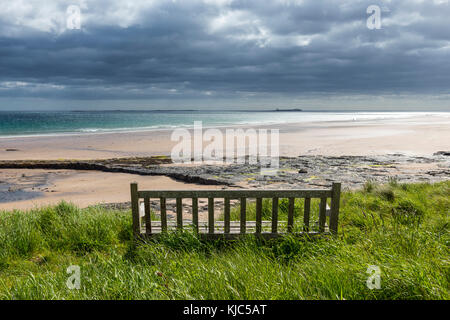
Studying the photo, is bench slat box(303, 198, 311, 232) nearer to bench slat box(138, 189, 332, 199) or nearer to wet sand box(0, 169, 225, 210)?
bench slat box(138, 189, 332, 199)

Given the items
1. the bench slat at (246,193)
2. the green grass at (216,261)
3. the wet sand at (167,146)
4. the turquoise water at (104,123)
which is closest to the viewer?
the green grass at (216,261)

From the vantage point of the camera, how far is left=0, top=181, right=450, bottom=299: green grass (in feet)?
9.82

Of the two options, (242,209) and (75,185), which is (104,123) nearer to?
(75,185)

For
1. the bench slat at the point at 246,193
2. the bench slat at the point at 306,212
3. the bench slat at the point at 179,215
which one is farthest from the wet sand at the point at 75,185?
the bench slat at the point at 306,212

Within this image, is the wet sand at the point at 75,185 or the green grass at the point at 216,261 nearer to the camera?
the green grass at the point at 216,261

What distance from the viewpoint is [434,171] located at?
12.9 m

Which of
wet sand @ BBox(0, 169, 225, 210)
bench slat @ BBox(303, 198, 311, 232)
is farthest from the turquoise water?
bench slat @ BBox(303, 198, 311, 232)

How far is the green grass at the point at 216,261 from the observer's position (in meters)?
2.99

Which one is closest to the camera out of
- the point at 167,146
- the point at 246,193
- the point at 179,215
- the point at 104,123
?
the point at 246,193

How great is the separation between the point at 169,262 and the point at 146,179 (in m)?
8.83

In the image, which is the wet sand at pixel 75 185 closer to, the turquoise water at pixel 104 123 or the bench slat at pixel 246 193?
the bench slat at pixel 246 193

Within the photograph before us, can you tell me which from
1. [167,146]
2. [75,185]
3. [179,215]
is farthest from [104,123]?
[179,215]

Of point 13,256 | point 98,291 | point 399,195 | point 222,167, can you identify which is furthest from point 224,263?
point 222,167

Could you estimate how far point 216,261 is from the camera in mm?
3939
